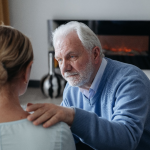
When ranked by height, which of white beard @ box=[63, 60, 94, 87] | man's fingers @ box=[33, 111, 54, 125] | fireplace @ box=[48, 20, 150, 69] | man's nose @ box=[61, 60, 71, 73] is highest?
man's fingers @ box=[33, 111, 54, 125]

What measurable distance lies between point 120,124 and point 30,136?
44 centimetres

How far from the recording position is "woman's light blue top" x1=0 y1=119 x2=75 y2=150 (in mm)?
735

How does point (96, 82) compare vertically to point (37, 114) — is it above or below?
below

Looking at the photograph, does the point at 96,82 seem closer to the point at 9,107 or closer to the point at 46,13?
the point at 9,107

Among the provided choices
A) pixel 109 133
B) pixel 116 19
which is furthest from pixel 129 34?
pixel 109 133

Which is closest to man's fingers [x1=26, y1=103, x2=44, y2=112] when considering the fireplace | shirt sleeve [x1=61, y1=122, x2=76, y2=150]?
shirt sleeve [x1=61, y1=122, x2=76, y2=150]

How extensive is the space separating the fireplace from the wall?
0.13m

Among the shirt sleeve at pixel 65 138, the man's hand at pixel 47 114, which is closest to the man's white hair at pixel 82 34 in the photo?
the man's hand at pixel 47 114

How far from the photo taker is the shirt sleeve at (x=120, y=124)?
3.13 ft

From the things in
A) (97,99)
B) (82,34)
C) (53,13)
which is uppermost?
(82,34)

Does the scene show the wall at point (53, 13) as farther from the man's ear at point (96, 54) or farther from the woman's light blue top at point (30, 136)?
the woman's light blue top at point (30, 136)

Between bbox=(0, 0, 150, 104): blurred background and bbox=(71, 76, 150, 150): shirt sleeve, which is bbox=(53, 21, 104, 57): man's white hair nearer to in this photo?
bbox=(71, 76, 150, 150): shirt sleeve

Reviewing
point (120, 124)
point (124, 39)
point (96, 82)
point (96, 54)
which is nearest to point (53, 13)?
point (124, 39)

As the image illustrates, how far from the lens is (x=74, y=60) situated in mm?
1387
